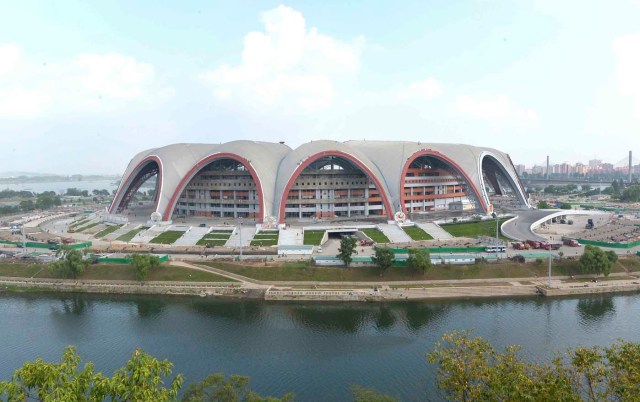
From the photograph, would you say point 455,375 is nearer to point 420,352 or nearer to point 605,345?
point 420,352

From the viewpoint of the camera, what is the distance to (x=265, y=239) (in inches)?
1718

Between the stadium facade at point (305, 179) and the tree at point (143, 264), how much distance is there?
1559cm

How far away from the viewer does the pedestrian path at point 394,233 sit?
4354 centimetres

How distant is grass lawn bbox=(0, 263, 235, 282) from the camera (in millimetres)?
34031

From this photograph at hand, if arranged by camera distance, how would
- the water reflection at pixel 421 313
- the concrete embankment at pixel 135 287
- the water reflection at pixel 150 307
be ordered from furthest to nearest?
1. the concrete embankment at pixel 135 287
2. the water reflection at pixel 150 307
3. the water reflection at pixel 421 313

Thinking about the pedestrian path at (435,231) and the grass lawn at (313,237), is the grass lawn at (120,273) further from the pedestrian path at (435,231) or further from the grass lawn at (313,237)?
the pedestrian path at (435,231)

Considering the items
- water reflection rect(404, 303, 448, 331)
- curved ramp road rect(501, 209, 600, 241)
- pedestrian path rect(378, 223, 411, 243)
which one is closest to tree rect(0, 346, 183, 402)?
water reflection rect(404, 303, 448, 331)

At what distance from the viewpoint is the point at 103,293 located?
33.1 meters

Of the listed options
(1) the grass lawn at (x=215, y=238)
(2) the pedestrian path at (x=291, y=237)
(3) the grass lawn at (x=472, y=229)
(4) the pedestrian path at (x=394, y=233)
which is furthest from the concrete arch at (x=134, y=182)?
(3) the grass lawn at (x=472, y=229)

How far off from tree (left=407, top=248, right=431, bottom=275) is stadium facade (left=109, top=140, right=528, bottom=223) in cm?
1565

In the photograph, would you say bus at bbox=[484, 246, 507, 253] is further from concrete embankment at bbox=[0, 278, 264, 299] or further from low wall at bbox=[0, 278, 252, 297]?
low wall at bbox=[0, 278, 252, 297]

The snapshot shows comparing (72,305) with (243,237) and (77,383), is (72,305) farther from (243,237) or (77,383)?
(77,383)

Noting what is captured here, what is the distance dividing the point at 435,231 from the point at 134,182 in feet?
143

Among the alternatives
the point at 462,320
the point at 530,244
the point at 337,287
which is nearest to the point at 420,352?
the point at 462,320
